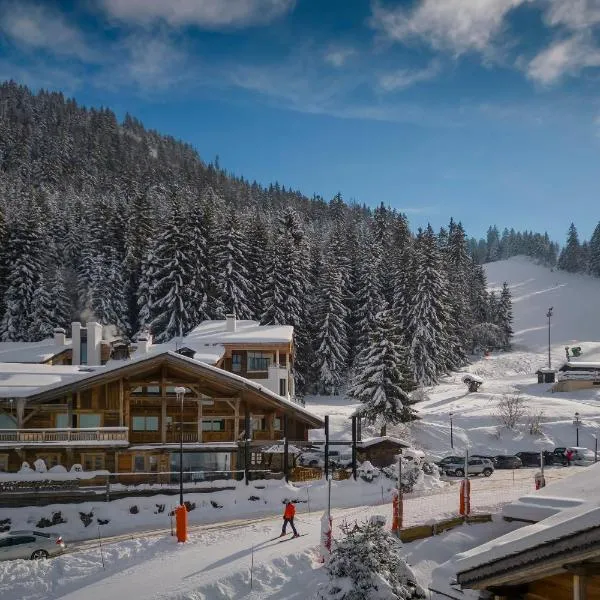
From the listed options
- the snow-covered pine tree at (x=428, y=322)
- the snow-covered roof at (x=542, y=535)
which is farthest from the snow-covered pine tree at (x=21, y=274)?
the snow-covered roof at (x=542, y=535)

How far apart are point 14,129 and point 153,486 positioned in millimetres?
164166

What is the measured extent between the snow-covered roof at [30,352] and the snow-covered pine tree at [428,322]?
35.3 metres

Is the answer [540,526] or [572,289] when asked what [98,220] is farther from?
[572,289]

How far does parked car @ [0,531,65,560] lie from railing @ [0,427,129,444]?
844 cm

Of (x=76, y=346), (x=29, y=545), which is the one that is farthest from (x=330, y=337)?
(x=29, y=545)

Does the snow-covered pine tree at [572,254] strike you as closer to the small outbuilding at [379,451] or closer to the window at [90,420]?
the small outbuilding at [379,451]

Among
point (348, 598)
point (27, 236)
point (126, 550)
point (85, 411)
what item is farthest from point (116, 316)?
point (348, 598)

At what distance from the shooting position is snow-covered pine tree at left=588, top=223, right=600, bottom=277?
150775 millimetres

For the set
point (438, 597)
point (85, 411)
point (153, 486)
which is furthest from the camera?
point (85, 411)

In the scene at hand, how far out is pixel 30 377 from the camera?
1359 inches

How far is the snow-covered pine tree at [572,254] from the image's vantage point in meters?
165

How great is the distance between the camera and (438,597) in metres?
9.68

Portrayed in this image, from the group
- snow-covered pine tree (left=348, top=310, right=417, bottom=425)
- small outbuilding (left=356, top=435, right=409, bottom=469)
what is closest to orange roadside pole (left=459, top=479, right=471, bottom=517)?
small outbuilding (left=356, top=435, right=409, bottom=469)

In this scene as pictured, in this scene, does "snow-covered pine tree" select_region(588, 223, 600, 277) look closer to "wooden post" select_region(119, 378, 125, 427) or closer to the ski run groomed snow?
the ski run groomed snow
